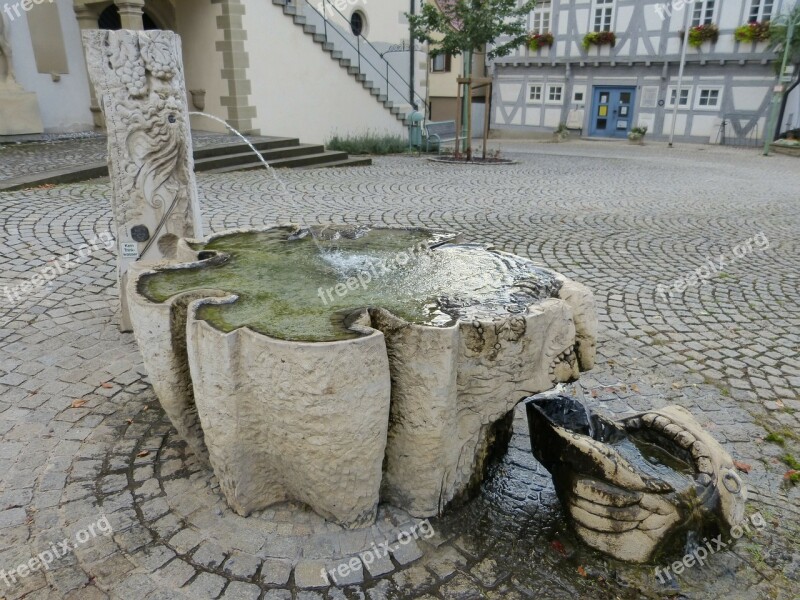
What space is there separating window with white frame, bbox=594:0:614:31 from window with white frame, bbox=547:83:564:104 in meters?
2.44

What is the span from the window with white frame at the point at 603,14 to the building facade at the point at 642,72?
1.3 inches

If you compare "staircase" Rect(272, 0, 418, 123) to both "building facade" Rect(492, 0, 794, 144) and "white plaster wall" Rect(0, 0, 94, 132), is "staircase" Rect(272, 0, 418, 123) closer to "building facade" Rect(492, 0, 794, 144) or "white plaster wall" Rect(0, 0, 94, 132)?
"white plaster wall" Rect(0, 0, 94, 132)

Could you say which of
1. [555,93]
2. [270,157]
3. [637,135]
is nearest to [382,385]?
[270,157]

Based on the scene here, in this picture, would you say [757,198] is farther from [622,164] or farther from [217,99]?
[217,99]

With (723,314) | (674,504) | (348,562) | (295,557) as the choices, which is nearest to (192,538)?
(295,557)

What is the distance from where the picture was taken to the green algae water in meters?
2.52

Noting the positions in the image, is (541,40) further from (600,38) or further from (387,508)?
(387,508)

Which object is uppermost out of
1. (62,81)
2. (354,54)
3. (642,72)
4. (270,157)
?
(354,54)

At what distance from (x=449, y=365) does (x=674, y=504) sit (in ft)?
3.43

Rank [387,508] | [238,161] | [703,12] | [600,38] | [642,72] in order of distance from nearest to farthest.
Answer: [387,508] → [238,161] → [703,12] → [642,72] → [600,38]

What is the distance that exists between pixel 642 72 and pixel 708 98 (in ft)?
8.30

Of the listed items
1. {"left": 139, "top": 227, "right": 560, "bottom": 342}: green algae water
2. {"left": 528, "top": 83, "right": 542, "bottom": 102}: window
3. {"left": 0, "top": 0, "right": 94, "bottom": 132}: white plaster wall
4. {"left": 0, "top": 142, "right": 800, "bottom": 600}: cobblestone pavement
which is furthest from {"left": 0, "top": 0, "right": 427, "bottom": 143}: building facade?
{"left": 139, "top": 227, "right": 560, "bottom": 342}: green algae water

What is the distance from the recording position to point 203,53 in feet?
44.9

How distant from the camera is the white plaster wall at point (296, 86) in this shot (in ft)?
45.0
